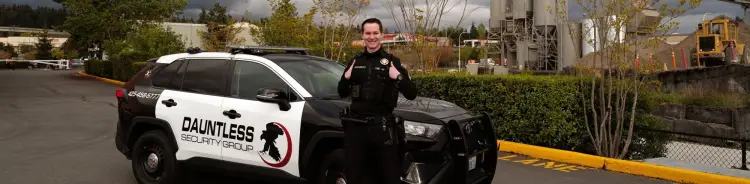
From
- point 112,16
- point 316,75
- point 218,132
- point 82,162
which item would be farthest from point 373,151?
point 112,16

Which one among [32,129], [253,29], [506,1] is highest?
[506,1]

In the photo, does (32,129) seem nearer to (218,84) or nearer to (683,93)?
(218,84)

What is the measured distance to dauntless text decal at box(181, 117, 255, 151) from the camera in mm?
5215

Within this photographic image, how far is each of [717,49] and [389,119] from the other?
95.6 ft

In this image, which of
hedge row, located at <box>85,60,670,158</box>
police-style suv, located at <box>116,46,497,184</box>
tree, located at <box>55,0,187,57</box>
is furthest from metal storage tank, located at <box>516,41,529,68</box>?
police-style suv, located at <box>116,46,497,184</box>

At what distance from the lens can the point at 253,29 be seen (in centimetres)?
2386

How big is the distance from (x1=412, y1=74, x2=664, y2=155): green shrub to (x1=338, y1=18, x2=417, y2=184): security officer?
5.17m

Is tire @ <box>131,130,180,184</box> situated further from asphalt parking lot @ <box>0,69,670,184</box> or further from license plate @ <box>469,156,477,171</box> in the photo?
license plate @ <box>469,156,477,171</box>

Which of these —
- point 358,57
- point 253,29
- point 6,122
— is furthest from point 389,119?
point 253,29

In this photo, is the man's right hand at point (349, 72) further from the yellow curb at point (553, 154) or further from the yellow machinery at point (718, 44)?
the yellow machinery at point (718, 44)

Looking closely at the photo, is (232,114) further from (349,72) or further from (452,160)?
(452,160)

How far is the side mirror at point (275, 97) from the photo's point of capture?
4.83 m

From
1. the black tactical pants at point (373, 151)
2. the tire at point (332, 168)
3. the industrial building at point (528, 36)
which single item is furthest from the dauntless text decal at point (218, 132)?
the industrial building at point (528, 36)

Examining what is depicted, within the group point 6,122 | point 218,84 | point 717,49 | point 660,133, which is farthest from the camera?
point 717,49
